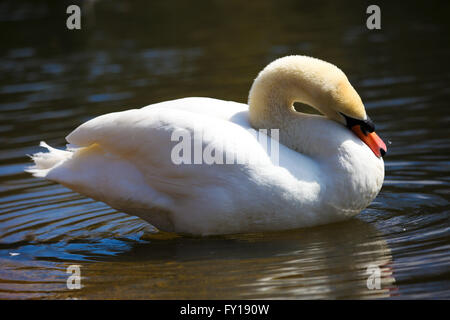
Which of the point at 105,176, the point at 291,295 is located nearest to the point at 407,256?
the point at 291,295

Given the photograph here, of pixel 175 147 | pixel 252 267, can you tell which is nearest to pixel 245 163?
pixel 175 147

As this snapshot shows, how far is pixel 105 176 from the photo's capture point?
645 cm

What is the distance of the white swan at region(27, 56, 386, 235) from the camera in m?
6.03

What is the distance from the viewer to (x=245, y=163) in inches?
235

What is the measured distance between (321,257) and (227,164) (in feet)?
3.09

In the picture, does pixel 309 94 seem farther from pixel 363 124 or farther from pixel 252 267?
pixel 252 267

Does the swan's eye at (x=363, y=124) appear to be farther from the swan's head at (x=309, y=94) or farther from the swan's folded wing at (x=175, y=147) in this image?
the swan's folded wing at (x=175, y=147)

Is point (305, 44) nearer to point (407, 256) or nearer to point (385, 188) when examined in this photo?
point (385, 188)

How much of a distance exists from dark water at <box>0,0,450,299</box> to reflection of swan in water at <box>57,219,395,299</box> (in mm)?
15

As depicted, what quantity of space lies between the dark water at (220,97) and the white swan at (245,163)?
0.93 ft

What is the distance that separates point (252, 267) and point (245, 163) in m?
0.75

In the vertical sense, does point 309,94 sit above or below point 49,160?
above

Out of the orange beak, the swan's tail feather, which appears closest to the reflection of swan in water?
the orange beak

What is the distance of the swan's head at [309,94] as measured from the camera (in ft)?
21.2
